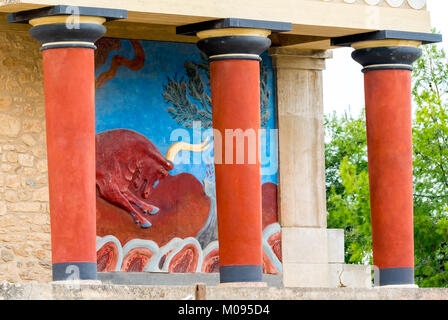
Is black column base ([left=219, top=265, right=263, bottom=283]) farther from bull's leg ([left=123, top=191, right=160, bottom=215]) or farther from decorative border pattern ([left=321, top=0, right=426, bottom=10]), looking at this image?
decorative border pattern ([left=321, top=0, right=426, bottom=10])

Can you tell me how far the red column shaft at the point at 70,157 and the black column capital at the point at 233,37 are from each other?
190 centimetres

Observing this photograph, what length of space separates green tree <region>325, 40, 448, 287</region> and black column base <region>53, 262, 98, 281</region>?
57.3ft

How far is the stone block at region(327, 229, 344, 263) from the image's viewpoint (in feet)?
70.9

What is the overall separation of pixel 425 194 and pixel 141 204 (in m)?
16.9

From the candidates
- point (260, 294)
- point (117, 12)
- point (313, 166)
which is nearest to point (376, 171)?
point (313, 166)

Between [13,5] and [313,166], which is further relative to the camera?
[313,166]

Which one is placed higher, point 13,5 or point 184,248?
point 13,5

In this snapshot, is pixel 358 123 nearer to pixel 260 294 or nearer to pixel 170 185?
pixel 170 185

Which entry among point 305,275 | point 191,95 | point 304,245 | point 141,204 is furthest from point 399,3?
point 141,204

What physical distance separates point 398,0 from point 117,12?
4278 mm

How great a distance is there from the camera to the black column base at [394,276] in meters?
19.6

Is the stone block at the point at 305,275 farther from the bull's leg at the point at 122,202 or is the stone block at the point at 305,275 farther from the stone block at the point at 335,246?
the bull's leg at the point at 122,202
